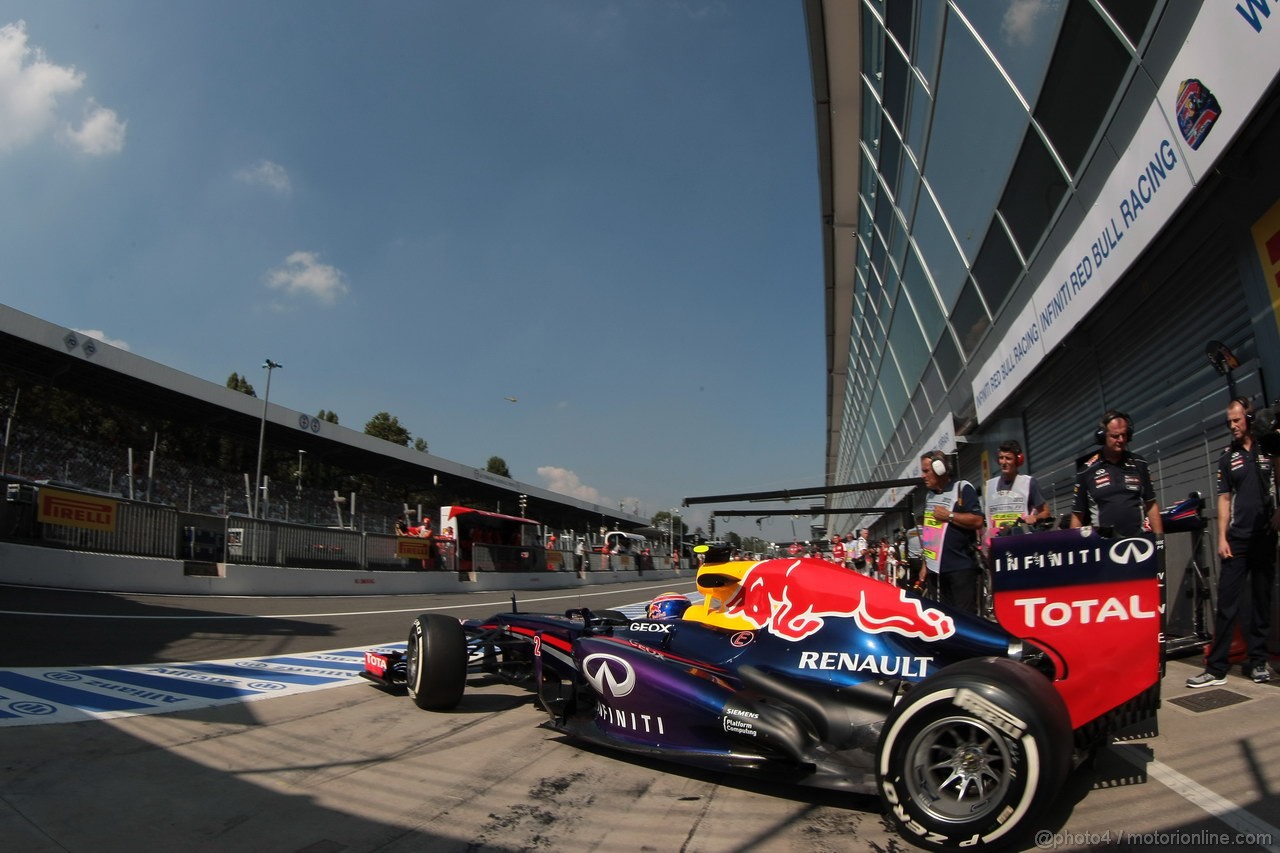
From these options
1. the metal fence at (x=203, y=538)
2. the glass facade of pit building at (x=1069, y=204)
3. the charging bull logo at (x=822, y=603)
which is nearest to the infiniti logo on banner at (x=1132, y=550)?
the charging bull logo at (x=822, y=603)

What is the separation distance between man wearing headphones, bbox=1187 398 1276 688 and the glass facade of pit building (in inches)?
35.3

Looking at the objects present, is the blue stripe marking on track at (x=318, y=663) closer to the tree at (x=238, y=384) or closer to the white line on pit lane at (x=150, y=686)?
the white line on pit lane at (x=150, y=686)

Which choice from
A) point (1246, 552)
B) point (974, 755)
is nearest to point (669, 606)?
point (1246, 552)

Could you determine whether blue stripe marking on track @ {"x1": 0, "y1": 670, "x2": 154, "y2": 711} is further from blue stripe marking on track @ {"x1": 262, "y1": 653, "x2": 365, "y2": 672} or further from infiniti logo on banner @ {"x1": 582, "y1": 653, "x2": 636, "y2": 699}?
infiniti logo on banner @ {"x1": 582, "y1": 653, "x2": 636, "y2": 699}

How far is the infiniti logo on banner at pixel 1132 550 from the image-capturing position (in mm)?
2879

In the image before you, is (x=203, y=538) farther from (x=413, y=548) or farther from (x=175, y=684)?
(x=175, y=684)

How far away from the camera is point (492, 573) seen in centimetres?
2608

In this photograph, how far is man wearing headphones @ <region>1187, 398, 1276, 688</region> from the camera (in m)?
3.88

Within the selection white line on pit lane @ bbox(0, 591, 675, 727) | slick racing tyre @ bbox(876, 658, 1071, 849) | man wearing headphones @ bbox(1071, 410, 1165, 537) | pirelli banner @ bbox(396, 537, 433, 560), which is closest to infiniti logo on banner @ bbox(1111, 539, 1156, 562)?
slick racing tyre @ bbox(876, 658, 1071, 849)

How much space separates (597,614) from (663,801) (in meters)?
3.69

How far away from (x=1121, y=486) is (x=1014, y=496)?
1.11 m

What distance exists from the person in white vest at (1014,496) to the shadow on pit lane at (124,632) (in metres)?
6.69

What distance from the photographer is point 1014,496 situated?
217 inches

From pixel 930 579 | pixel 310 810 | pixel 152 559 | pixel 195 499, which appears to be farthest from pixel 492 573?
pixel 310 810
